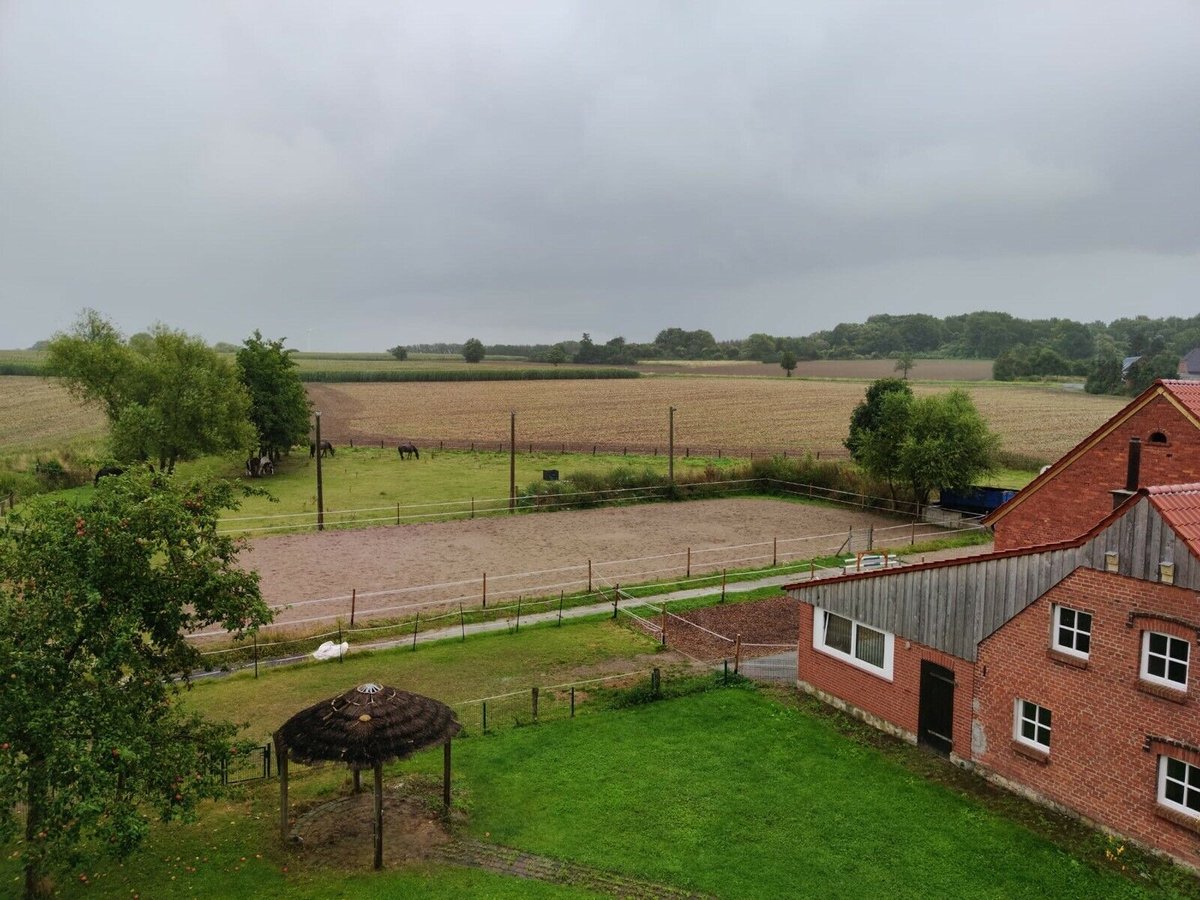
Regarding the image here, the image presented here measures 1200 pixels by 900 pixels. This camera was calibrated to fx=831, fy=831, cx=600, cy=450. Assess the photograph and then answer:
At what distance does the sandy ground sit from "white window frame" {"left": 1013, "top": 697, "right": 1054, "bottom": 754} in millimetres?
16607

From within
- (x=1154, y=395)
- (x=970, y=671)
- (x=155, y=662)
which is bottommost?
(x=970, y=671)

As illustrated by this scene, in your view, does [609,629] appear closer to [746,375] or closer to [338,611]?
[338,611]

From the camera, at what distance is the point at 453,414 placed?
8994 centimetres

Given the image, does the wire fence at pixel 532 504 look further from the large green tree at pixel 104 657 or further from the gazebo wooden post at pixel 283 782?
the large green tree at pixel 104 657

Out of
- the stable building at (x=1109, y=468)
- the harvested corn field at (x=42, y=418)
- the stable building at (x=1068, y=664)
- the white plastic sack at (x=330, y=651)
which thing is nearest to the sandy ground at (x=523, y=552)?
the white plastic sack at (x=330, y=651)

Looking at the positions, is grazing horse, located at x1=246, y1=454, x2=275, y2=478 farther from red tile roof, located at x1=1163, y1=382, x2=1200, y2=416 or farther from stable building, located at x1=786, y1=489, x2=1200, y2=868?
red tile roof, located at x1=1163, y1=382, x2=1200, y2=416

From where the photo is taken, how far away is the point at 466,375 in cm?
13750

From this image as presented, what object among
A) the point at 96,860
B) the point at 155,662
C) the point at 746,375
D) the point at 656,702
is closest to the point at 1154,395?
the point at 656,702

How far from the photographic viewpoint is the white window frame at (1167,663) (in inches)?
496

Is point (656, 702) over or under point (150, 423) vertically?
under

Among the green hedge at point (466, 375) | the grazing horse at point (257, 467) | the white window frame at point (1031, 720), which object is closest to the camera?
the white window frame at point (1031, 720)

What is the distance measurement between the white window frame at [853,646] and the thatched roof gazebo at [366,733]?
9401 millimetres

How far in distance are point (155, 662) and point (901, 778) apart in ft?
43.9

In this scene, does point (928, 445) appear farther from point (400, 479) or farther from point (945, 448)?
point (400, 479)
